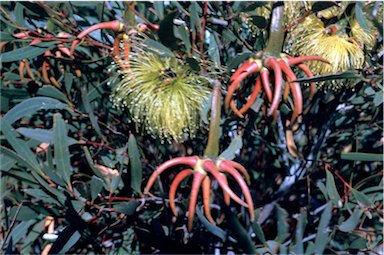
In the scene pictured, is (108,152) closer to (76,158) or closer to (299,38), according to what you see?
(76,158)

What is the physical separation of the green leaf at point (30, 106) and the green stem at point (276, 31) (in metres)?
0.59

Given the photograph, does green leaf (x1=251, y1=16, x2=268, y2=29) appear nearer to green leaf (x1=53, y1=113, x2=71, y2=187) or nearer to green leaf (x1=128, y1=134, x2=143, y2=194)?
green leaf (x1=128, y1=134, x2=143, y2=194)

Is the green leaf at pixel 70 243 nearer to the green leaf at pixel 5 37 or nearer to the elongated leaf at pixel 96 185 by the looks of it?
the elongated leaf at pixel 96 185

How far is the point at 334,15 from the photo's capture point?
0.71 meters

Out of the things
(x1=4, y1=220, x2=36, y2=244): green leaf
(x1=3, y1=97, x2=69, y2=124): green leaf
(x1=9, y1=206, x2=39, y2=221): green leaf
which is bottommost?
Answer: (x1=4, y1=220, x2=36, y2=244): green leaf

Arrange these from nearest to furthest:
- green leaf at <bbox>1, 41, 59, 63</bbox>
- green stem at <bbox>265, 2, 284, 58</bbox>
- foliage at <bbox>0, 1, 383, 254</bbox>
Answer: green stem at <bbox>265, 2, 284, 58</bbox> < foliage at <bbox>0, 1, 383, 254</bbox> < green leaf at <bbox>1, 41, 59, 63</bbox>

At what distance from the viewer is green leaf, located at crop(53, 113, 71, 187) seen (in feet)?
2.18

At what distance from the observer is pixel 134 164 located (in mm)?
670

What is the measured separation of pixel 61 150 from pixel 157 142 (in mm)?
294

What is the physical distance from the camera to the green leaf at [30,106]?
2.46 ft

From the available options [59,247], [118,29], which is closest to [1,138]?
[59,247]

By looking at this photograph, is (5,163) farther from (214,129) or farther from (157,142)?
(214,129)

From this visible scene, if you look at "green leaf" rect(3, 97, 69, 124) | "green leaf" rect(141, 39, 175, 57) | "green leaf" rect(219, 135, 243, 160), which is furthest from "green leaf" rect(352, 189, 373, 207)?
"green leaf" rect(3, 97, 69, 124)

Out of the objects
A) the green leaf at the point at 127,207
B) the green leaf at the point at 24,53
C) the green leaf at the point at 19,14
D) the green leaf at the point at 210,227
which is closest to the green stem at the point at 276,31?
the green leaf at the point at 210,227
